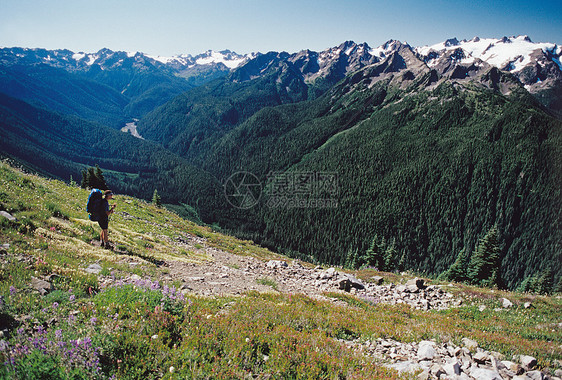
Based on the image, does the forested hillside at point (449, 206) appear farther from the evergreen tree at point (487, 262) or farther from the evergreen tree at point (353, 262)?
the evergreen tree at point (487, 262)

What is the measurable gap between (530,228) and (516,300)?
663 feet

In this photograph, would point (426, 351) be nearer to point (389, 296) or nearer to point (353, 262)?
point (389, 296)

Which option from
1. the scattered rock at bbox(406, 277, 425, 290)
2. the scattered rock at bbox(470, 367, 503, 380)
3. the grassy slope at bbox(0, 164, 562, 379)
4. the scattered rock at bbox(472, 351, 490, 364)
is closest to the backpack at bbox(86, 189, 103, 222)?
the grassy slope at bbox(0, 164, 562, 379)

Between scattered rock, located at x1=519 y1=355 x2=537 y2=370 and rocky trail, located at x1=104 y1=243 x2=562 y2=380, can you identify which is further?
scattered rock, located at x1=519 y1=355 x2=537 y2=370

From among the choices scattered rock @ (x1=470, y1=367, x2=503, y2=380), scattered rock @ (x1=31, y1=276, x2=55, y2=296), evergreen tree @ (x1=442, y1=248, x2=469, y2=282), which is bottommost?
evergreen tree @ (x1=442, y1=248, x2=469, y2=282)

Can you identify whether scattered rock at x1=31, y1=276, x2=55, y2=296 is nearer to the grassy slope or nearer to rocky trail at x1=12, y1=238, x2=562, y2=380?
rocky trail at x1=12, y1=238, x2=562, y2=380

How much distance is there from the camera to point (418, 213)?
552 ft

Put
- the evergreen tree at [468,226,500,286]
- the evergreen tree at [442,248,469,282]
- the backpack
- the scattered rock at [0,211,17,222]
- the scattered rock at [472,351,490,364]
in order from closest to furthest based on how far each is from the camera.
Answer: the scattered rock at [472,351,490,364] < the scattered rock at [0,211,17,222] < the backpack < the evergreen tree at [468,226,500,286] < the evergreen tree at [442,248,469,282]

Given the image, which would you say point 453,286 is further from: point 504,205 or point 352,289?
point 504,205

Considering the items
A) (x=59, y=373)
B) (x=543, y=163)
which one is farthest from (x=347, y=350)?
(x=543, y=163)

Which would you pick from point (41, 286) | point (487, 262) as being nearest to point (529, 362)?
→ point (41, 286)

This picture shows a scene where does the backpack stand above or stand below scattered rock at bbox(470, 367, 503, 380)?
above

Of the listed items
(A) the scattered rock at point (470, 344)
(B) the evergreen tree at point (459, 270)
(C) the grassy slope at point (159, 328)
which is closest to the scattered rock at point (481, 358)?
(A) the scattered rock at point (470, 344)

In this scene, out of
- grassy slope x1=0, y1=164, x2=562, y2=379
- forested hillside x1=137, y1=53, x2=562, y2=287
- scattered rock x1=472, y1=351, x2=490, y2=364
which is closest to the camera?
grassy slope x1=0, y1=164, x2=562, y2=379
